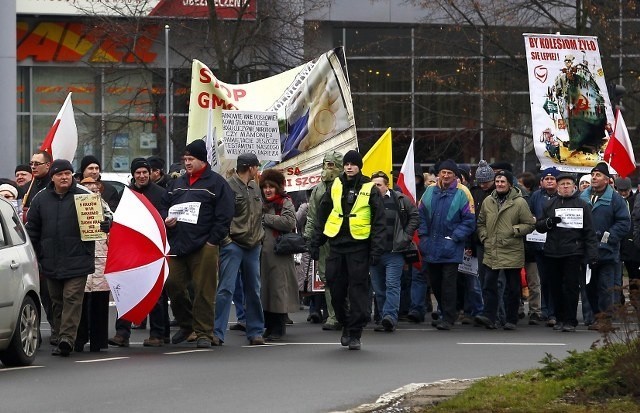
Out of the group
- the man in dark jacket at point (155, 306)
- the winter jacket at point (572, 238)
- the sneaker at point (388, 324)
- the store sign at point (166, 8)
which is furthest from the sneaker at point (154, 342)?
the store sign at point (166, 8)

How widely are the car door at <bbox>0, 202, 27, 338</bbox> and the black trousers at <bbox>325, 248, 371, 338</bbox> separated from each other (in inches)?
113

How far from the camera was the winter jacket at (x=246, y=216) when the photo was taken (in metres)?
14.6

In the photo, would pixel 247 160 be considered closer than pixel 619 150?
Yes

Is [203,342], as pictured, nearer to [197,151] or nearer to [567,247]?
[197,151]

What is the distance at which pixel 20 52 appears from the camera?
4012 cm

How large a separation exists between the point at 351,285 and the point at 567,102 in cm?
627

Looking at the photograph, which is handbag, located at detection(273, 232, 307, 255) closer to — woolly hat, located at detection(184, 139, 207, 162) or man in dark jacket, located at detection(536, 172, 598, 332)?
woolly hat, located at detection(184, 139, 207, 162)

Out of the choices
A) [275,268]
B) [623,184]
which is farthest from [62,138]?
[623,184]

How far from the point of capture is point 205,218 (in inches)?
558

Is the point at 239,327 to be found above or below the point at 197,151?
below

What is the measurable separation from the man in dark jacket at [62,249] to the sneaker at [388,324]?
12.6ft

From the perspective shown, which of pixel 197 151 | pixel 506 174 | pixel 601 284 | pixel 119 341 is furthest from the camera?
pixel 601 284

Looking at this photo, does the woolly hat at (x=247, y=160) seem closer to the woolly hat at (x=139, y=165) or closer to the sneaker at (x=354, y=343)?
the woolly hat at (x=139, y=165)

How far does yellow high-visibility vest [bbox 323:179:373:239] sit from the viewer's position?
13781mm
